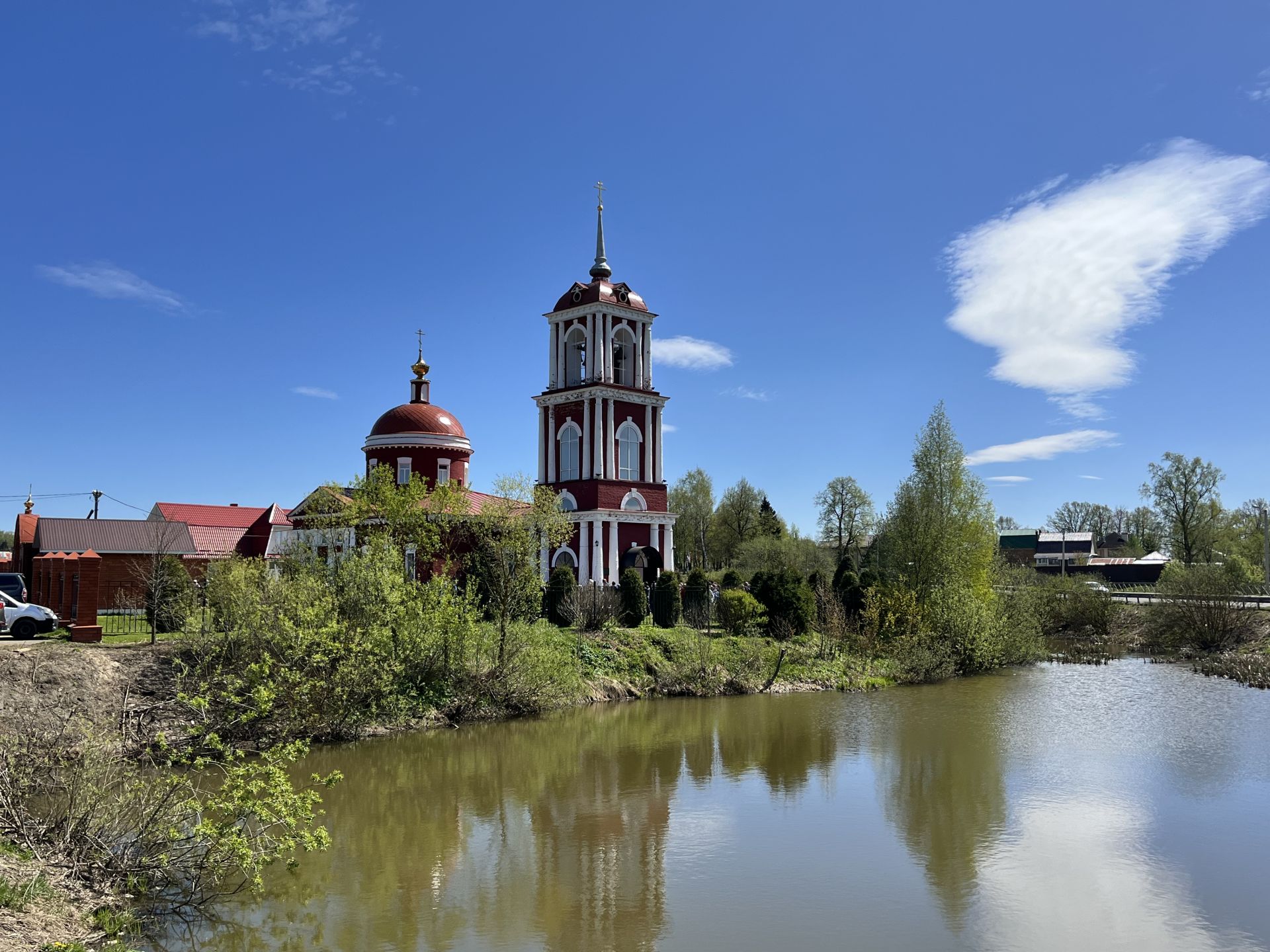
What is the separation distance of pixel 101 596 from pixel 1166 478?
57055 mm

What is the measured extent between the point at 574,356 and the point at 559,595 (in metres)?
16.2

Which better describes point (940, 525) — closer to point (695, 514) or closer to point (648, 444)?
point (648, 444)

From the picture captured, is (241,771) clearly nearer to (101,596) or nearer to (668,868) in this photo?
(668,868)

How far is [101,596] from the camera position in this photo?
33906 millimetres

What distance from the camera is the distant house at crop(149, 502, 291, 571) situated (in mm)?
41594

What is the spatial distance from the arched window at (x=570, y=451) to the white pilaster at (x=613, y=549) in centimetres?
273

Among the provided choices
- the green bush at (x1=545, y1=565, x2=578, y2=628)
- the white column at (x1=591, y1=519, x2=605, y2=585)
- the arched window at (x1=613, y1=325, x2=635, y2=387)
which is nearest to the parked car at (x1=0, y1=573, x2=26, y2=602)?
the green bush at (x1=545, y1=565, x2=578, y2=628)

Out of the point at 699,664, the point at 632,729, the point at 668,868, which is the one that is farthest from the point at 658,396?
the point at 668,868

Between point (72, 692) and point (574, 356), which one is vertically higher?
point (574, 356)

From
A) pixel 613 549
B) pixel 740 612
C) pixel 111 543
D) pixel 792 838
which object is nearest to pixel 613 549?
pixel 613 549

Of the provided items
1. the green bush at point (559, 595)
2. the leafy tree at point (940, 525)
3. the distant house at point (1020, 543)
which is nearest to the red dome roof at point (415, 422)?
the green bush at point (559, 595)

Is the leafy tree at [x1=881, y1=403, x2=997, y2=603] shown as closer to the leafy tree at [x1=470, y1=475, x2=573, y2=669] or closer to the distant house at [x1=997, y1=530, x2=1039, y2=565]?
the leafy tree at [x1=470, y1=475, x2=573, y2=669]

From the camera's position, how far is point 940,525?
34375 mm

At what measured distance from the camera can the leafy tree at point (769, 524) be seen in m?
69.4
